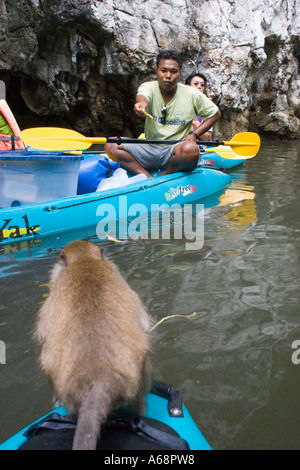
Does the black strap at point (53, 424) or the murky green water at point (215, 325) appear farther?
the murky green water at point (215, 325)

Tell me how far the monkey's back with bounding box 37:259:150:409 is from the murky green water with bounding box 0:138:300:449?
52 cm

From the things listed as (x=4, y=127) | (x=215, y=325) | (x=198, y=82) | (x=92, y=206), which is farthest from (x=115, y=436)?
(x=198, y=82)

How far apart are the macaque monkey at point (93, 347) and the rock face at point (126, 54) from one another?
9743 millimetres

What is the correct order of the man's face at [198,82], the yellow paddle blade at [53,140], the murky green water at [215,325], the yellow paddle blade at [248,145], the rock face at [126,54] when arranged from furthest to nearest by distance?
the rock face at [126,54] → the yellow paddle blade at [248,145] → the man's face at [198,82] → the yellow paddle blade at [53,140] → the murky green water at [215,325]

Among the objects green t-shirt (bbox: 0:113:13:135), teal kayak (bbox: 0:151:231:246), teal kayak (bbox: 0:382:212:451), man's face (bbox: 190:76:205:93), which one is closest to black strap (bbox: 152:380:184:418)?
teal kayak (bbox: 0:382:212:451)

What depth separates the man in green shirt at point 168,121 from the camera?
4336mm

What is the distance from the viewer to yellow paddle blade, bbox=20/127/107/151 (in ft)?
13.5

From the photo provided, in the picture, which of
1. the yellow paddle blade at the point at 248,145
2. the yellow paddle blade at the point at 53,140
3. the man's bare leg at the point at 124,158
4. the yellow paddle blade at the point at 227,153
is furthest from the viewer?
the yellow paddle blade at the point at 227,153

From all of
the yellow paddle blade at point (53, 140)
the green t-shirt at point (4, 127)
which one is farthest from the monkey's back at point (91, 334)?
the green t-shirt at point (4, 127)

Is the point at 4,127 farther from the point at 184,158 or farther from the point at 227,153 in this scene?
the point at 227,153

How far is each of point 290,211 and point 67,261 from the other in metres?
3.27

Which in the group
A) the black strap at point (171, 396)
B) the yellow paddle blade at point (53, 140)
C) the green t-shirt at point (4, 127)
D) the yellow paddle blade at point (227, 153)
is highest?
the green t-shirt at point (4, 127)

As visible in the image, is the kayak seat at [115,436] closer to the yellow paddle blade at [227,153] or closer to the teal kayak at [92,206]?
the teal kayak at [92,206]

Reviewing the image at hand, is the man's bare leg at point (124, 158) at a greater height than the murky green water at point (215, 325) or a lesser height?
greater
